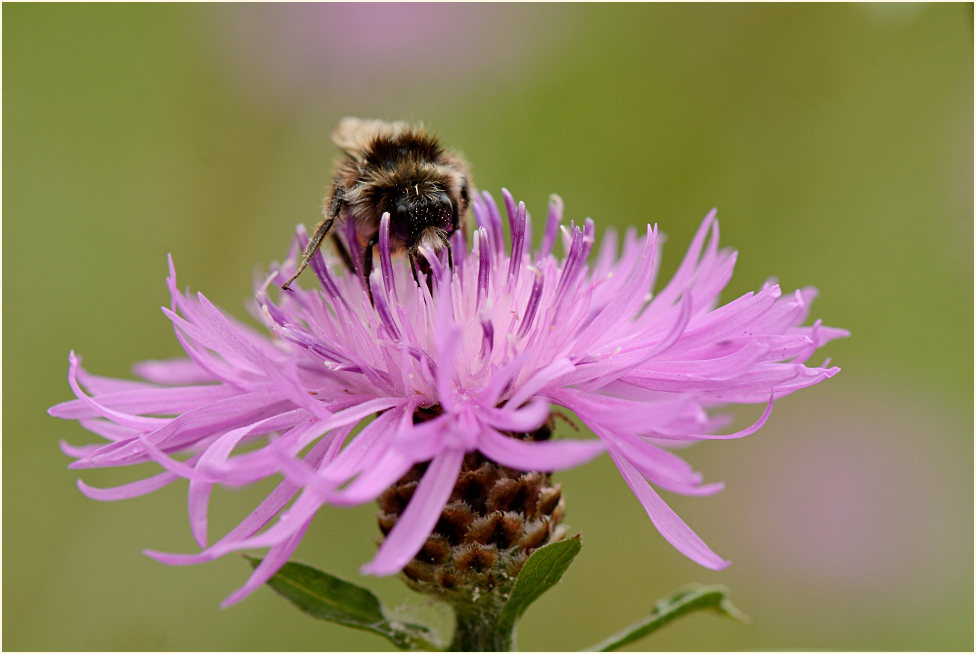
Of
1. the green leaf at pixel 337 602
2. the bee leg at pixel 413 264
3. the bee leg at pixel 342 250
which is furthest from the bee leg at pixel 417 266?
the green leaf at pixel 337 602

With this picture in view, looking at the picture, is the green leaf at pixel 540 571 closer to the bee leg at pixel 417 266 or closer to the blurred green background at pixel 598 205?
the bee leg at pixel 417 266

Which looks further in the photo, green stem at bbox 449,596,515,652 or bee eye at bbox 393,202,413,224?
bee eye at bbox 393,202,413,224

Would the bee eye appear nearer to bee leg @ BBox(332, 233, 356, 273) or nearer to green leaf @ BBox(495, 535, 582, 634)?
bee leg @ BBox(332, 233, 356, 273)

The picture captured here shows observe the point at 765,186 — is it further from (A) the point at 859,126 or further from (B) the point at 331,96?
(B) the point at 331,96

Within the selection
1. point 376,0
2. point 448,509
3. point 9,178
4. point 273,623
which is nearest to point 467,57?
point 376,0

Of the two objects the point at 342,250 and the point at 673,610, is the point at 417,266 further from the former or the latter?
the point at 673,610

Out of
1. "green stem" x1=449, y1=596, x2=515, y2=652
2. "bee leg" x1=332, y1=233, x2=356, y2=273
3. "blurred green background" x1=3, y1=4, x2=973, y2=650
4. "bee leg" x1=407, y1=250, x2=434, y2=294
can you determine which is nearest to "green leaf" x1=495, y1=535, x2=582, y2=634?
"green stem" x1=449, y1=596, x2=515, y2=652

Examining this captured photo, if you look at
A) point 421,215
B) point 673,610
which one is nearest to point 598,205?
Result: point 421,215
